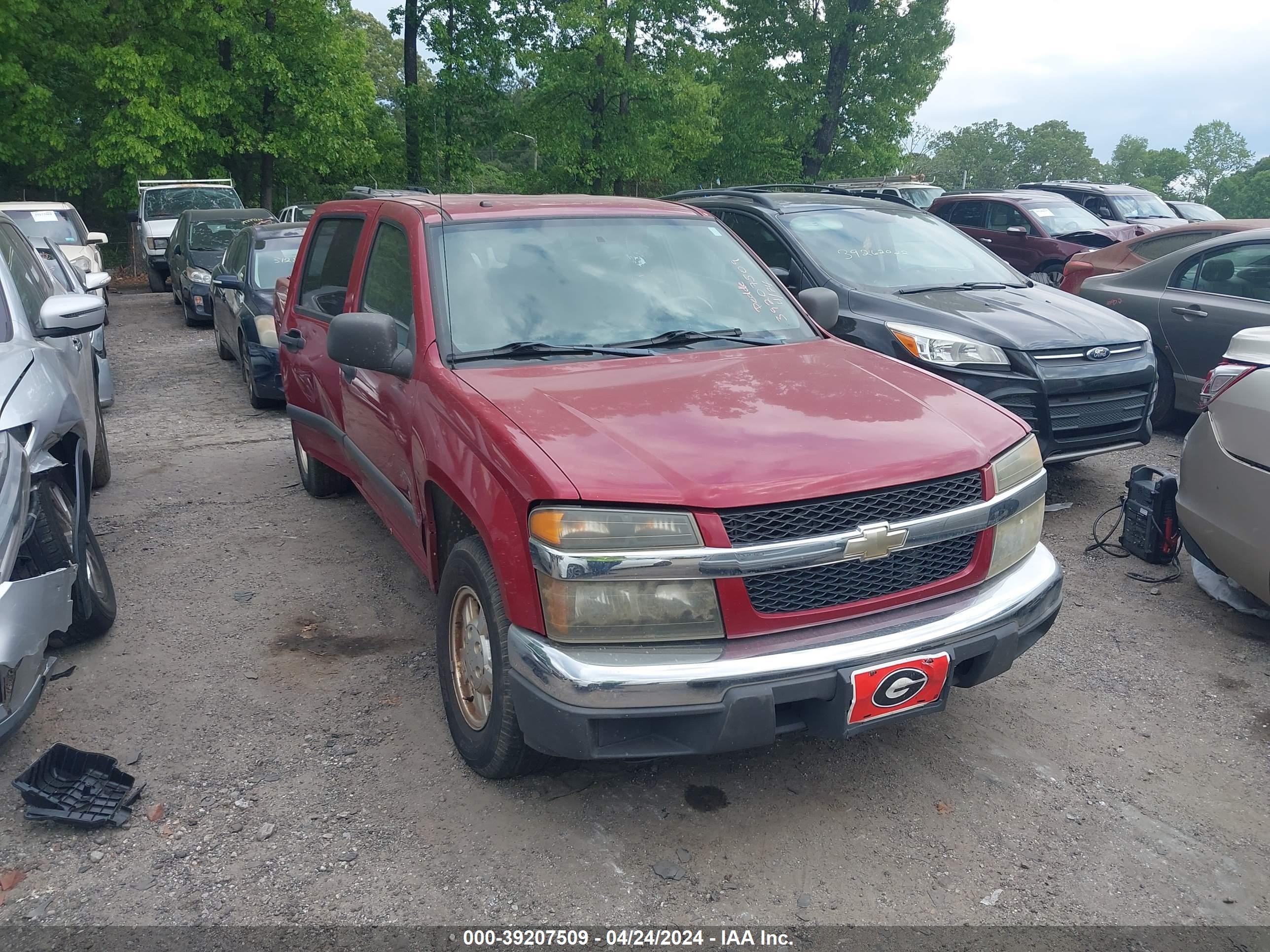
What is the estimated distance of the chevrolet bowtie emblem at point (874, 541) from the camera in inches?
114

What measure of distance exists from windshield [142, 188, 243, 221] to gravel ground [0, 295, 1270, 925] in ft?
56.2

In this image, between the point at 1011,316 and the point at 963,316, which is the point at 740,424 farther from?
the point at 1011,316

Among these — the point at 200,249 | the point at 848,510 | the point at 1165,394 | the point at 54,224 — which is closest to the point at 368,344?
the point at 848,510

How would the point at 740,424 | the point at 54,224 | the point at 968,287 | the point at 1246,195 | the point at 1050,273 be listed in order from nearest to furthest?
the point at 740,424 < the point at 968,287 < the point at 54,224 < the point at 1050,273 < the point at 1246,195

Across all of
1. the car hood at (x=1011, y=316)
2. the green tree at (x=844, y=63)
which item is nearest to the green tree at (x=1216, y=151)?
the green tree at (x=844, y=63)

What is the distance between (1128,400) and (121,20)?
23.2 m

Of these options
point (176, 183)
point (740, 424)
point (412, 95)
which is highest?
point (412, 95)

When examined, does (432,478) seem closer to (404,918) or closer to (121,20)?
(404,918)

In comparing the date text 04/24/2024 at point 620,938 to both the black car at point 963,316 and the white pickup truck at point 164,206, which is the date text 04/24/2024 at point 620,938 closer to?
the black car at point 963,316

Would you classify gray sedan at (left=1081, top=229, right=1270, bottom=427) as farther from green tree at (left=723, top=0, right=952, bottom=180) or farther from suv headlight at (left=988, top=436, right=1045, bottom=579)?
green tree at (left=723, top=0, right=952, bottom=180)

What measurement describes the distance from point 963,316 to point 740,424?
3633mm

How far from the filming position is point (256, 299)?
9.35 m

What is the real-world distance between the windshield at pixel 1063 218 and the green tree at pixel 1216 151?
9137 centimetres

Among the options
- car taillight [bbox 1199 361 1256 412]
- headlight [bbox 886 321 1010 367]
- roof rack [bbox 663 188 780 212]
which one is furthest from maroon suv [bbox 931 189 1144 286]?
car taillight [bbox 1199 361 1256 412]
